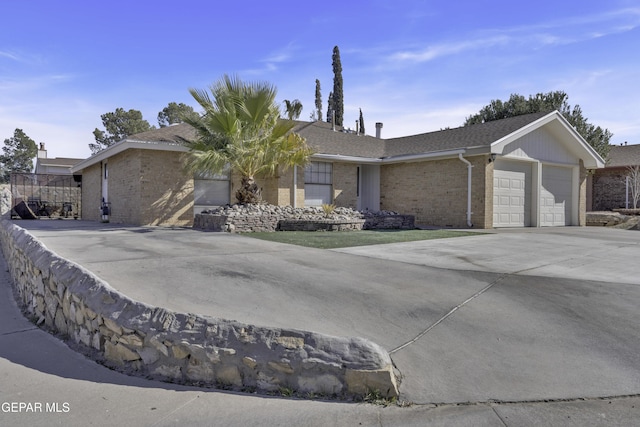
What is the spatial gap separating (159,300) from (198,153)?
8.71 metres

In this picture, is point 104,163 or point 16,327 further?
point 104,163

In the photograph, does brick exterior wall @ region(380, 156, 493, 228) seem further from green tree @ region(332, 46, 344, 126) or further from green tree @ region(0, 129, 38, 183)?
green tree @ region(0, 129, 38, 183)

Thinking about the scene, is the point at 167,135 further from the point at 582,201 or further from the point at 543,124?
the point at 582,201

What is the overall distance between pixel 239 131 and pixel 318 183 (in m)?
6.02

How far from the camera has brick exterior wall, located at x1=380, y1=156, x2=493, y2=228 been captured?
15953mm

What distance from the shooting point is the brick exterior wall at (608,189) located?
2772 cm

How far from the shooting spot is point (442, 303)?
5.05m

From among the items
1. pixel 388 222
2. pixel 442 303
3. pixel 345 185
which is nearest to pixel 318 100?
pixel 345 185

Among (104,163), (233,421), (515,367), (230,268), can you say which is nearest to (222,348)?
(233,421)

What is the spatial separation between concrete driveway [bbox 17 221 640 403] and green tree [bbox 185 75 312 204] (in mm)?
5134

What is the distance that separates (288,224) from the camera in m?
13.4

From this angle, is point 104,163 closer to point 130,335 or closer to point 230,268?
point 230,268

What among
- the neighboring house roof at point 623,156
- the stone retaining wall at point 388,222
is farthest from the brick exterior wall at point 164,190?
the neighboring house roof at point 623,156

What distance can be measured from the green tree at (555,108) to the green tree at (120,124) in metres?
40.2
